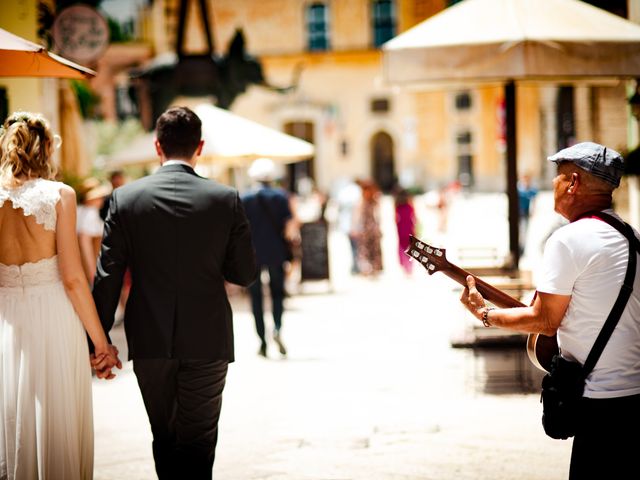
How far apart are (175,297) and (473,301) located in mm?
1245

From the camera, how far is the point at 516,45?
7668mm

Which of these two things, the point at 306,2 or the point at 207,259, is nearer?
the point at 207,259

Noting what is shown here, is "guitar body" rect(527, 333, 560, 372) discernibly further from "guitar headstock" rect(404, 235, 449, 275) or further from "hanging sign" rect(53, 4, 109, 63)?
"hanging sign" rect(53, 4, 109, 63)

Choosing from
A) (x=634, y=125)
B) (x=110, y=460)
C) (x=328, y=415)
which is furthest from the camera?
(x=634, y=125)

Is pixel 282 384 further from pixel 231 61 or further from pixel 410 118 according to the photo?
pixel 410 118

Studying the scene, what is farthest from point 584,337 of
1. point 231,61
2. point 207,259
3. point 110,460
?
point 231,61

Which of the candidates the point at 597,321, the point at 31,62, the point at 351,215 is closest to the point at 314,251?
the point at 351,215

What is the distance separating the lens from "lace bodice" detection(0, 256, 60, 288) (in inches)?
175

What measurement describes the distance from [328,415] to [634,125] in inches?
250

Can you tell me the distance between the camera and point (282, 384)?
27.4ft

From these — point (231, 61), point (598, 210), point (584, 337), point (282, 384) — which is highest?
point (231, 61)

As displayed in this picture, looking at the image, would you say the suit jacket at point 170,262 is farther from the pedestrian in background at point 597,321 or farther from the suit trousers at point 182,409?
the pedestrian in background at point 597,321

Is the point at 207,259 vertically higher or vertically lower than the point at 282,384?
higher

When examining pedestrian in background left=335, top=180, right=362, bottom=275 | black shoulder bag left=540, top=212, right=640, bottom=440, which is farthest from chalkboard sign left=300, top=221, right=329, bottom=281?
black shoulder bag left=540, top=212, right=640, bottom=440
